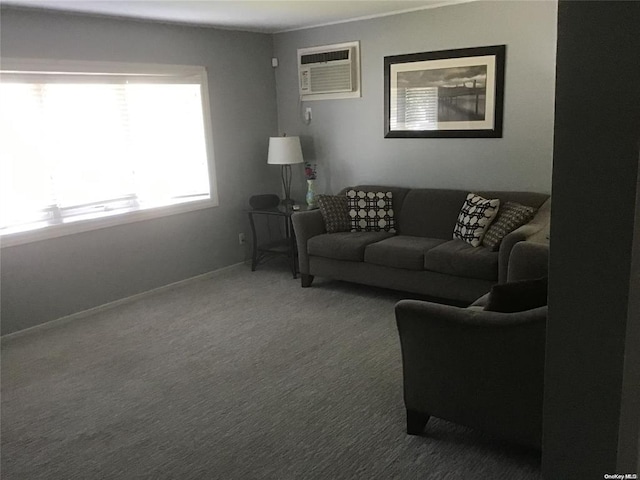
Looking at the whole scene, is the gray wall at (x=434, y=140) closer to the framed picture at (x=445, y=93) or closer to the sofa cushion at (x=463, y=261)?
the framed picture at (x=445, y=93)

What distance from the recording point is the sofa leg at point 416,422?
8.63 ft

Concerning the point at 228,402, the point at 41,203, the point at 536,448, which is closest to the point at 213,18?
the point at 41,203

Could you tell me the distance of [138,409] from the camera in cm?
298

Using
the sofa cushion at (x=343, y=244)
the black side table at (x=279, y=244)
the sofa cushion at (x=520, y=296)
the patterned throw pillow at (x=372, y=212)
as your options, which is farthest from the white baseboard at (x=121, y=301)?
the sofa cushion at (x=520, y=296)

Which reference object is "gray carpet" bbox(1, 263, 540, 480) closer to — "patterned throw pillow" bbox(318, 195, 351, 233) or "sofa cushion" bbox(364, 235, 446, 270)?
"sofa cushion" bbox(364, 235, 446, 270)

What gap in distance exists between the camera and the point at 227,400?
9.95ft

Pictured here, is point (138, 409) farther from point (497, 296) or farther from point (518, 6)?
point (518, 6)

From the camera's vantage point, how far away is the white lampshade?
5285 millimetres

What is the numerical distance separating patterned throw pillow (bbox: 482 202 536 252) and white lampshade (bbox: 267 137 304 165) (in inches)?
80.5

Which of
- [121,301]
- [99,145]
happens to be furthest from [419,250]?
[99,145]

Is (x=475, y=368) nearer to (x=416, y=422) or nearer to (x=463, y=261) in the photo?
(x=416, y=422)

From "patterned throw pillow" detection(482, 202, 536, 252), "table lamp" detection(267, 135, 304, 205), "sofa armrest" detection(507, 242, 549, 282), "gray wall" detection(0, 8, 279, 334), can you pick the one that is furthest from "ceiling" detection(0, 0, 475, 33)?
"sofa armrest" detection(507, 242, 549, 282)

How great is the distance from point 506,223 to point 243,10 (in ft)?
8.36

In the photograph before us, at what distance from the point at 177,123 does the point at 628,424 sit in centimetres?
436
